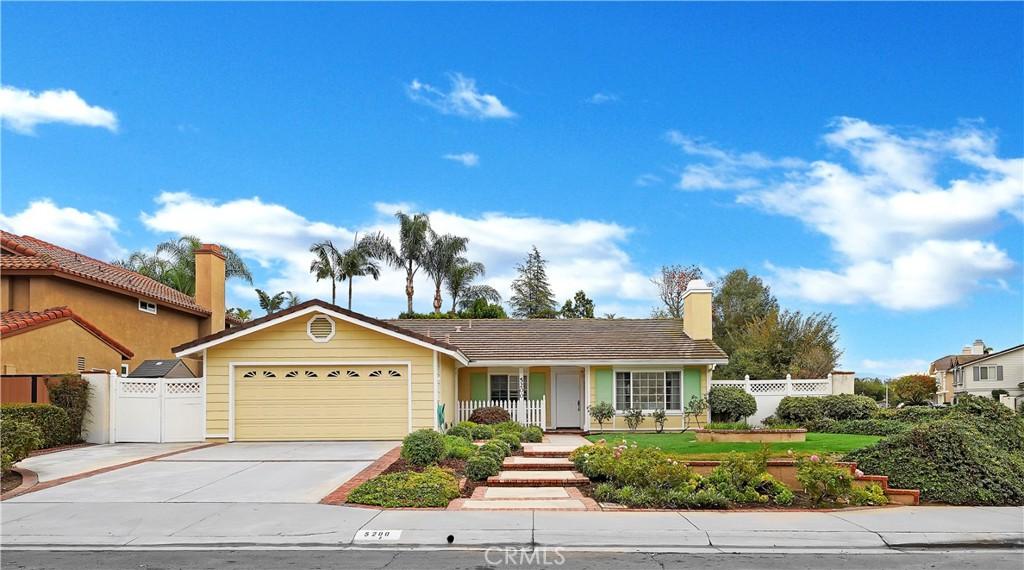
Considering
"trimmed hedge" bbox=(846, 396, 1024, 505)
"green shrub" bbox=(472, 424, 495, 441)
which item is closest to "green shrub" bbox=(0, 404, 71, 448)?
"green shrub" bbox=(472, 424, 495, 441)

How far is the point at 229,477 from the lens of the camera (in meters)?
→ 13.9

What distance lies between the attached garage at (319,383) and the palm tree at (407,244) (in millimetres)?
27838

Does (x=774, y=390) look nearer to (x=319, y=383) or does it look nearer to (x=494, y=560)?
(x=319, y=383)

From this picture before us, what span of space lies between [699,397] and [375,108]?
13118 mm

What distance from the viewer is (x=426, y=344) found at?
20.2 meters

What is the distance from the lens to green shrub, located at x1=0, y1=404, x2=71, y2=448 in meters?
17.6

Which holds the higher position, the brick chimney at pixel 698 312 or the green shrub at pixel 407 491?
the brick chimney at pixel 698 312

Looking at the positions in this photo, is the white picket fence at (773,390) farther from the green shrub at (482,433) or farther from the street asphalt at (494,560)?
the street asphalt at (494,560)

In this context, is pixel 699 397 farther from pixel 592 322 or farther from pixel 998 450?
pixel 998 450

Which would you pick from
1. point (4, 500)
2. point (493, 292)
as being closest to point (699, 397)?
point (4, 500)

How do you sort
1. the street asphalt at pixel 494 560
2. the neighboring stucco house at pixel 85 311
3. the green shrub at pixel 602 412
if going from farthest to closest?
1. the green shrub at pixel 602 412
2. the neighboring stucco house at pixel 85 311
3. the street asphalt at pixel 494 560

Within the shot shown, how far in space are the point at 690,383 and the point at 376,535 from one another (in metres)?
17.3

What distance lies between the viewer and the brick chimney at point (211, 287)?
30736mm

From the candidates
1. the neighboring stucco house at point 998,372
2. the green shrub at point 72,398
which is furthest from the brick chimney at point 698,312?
the neighboring stucco house at point 998,372
